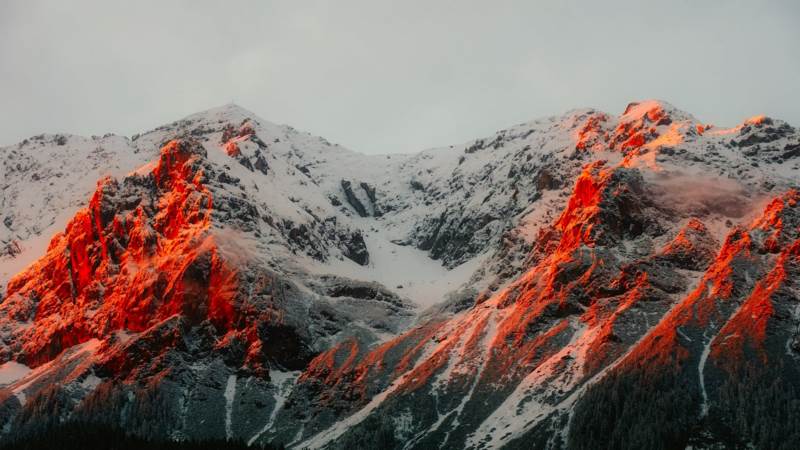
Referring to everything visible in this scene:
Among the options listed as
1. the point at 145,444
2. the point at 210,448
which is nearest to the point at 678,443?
the point at 210,448

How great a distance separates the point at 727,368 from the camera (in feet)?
635

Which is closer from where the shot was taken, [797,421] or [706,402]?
[797,421]

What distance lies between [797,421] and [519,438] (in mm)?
51727

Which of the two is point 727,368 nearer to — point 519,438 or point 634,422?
point 634,422

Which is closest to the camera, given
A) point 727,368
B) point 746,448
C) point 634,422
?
point 746,448

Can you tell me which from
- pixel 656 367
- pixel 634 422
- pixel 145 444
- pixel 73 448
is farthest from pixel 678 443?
pixel 73 448

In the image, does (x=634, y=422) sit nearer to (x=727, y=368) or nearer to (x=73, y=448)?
(x=727, y=368)

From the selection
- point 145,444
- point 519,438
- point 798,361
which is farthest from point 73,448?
point 798,361

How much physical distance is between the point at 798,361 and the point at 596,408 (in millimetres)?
41195

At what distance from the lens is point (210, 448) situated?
19725cm

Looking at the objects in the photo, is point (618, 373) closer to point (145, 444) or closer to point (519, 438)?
point (519, 438)

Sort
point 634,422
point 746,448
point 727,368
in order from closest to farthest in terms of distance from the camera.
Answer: point 746,448 < point 634,422 < point 727,368

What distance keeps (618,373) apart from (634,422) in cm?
1878

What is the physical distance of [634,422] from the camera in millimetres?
181875
